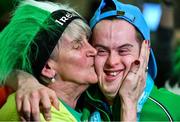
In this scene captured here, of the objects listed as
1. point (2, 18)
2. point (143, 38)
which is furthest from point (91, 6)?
point (143, 38)

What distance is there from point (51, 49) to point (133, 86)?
1.77 feet

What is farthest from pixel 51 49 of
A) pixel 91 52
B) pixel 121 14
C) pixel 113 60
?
pixel 121 14

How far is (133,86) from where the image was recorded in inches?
122

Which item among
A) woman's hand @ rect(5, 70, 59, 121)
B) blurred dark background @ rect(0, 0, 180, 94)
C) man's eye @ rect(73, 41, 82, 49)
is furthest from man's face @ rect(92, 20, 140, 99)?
blurred dark background @ rect(0, 0, 180, 94)

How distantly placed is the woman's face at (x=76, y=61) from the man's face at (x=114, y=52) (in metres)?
0.06

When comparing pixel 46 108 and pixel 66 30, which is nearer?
pixel 46 108

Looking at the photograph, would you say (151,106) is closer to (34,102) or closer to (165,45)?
(34,102)

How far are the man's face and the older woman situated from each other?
0.06 m

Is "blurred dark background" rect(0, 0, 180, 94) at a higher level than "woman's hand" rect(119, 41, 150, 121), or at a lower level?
lower

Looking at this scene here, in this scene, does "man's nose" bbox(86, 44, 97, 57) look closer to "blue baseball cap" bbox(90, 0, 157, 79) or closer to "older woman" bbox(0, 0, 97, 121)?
"older woman" bbox(0, 0, 97, 121)

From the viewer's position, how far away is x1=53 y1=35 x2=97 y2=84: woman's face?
10.2 feet

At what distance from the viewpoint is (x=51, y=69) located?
10.3ft

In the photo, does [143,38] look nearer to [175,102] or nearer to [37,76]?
[175,102]

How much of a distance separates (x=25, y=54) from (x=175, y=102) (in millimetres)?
985
